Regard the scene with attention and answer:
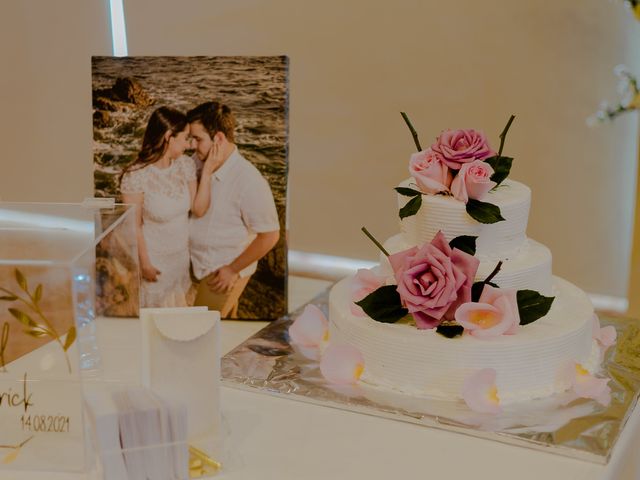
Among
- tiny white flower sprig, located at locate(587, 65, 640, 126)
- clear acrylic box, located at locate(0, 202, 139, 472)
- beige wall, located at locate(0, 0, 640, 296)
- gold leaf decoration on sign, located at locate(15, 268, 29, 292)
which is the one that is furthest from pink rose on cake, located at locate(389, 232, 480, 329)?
beige wall, located at locate(0, 0, 640, 296)

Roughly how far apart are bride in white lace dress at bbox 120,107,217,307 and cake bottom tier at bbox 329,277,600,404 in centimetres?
43

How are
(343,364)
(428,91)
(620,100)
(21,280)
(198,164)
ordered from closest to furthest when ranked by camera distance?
1. (21,280)
2. (343,364)
3. (198,164)
4. (620,100)
5. (428,91)

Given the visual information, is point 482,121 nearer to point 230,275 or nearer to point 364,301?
point 230,275

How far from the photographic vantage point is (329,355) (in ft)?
4.27

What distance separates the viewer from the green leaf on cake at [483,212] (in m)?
1.24

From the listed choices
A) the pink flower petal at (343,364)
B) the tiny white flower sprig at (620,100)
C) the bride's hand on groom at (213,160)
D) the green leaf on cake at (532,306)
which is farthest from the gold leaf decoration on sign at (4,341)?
the tiny white flower sprig at (620,100)

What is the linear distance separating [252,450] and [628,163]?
6.49 ft

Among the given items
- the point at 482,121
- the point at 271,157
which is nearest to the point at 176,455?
the point at 271,157

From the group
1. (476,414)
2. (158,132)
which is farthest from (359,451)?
(158,132)

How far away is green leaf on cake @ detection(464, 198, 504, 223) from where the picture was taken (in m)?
1.24

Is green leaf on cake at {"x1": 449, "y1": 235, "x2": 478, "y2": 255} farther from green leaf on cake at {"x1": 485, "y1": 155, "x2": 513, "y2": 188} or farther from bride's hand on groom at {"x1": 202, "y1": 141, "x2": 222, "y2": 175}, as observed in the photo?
bride's hand on groom at {"x1": 202, "y1": 141, "x2": 222, "y2": 175}

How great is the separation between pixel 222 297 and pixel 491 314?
1.96ft

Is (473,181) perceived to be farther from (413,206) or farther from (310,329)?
(310,329)

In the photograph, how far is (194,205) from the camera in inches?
62.2
